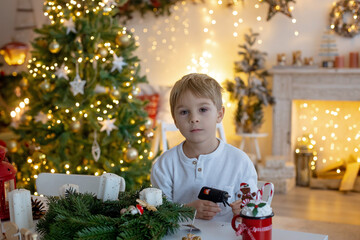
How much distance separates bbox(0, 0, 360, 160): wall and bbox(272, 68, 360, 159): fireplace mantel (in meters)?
0.24

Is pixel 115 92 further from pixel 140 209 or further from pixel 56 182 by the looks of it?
pixel 140 209

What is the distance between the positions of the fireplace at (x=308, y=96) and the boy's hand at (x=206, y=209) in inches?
138

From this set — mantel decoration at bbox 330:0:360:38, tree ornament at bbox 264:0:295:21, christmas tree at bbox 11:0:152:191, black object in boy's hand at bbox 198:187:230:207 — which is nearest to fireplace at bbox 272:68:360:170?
mantel decoration at bbox 330:0:360:38

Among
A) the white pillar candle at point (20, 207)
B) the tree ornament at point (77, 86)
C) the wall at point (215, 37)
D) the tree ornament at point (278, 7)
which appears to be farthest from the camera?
the wall at point (215, 37)

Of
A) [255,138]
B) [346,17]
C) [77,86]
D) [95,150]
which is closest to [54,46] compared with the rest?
[77,86]

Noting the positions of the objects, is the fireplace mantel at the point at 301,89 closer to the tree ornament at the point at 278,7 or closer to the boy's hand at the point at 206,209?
the tree ornament at the point at 278,7

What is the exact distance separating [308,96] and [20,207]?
12.8ft

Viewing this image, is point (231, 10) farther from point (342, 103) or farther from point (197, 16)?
point (342, 103)

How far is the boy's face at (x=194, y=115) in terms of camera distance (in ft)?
5.28

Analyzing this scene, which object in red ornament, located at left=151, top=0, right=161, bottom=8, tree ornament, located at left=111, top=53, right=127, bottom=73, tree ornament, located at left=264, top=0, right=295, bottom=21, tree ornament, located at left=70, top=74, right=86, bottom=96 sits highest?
red ornament, located at left=151, top=0, right=161, bottom=8

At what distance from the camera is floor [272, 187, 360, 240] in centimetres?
351

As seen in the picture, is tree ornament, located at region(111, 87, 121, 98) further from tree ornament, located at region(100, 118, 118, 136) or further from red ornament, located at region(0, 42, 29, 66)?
red ornament, located at region(0, 42, 29, 66)

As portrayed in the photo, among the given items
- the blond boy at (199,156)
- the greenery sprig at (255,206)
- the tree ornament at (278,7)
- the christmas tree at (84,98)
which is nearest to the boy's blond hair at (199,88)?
the blond boy at (199,156)

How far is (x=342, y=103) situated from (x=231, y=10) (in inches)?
58.1
